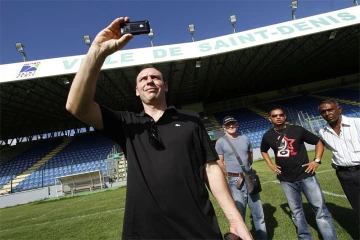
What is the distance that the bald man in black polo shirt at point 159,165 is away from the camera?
140 centimetres

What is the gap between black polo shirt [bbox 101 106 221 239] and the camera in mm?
1403

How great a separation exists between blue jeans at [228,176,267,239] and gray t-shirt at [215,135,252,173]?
0.66 ft

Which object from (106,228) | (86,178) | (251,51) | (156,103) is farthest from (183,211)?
(251,51)

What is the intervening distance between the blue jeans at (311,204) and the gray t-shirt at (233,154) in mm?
768

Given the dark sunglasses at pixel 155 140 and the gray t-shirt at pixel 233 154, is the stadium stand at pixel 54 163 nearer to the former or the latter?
the gray t-shirt at pixel 233 154

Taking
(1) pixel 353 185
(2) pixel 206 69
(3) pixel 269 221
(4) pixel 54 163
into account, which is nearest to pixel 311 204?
(1) pixel 353 185

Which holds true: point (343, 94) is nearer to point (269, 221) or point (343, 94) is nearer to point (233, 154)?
point (269, 221)

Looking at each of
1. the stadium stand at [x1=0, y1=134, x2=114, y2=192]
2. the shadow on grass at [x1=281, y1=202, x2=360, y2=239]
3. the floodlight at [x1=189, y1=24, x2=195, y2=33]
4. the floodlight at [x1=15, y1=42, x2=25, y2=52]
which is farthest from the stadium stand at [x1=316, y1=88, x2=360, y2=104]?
the floodlight at [x1=15, y1=42, x2=25, y2=52]

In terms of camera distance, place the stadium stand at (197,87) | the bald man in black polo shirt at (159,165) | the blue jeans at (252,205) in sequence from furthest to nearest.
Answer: the stadium stand at (197,87) < the blue jeans at (252,205) < the bald man in black polo shirt at (159,165)

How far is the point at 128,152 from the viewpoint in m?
1.60

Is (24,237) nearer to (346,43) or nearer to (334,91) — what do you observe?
(346,43)

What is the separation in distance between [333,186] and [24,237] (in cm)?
814

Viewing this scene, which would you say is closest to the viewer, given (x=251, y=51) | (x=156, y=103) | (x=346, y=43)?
(x=156, y=103)

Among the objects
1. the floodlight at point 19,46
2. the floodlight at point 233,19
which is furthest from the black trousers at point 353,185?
the floodlight at point 19,46
